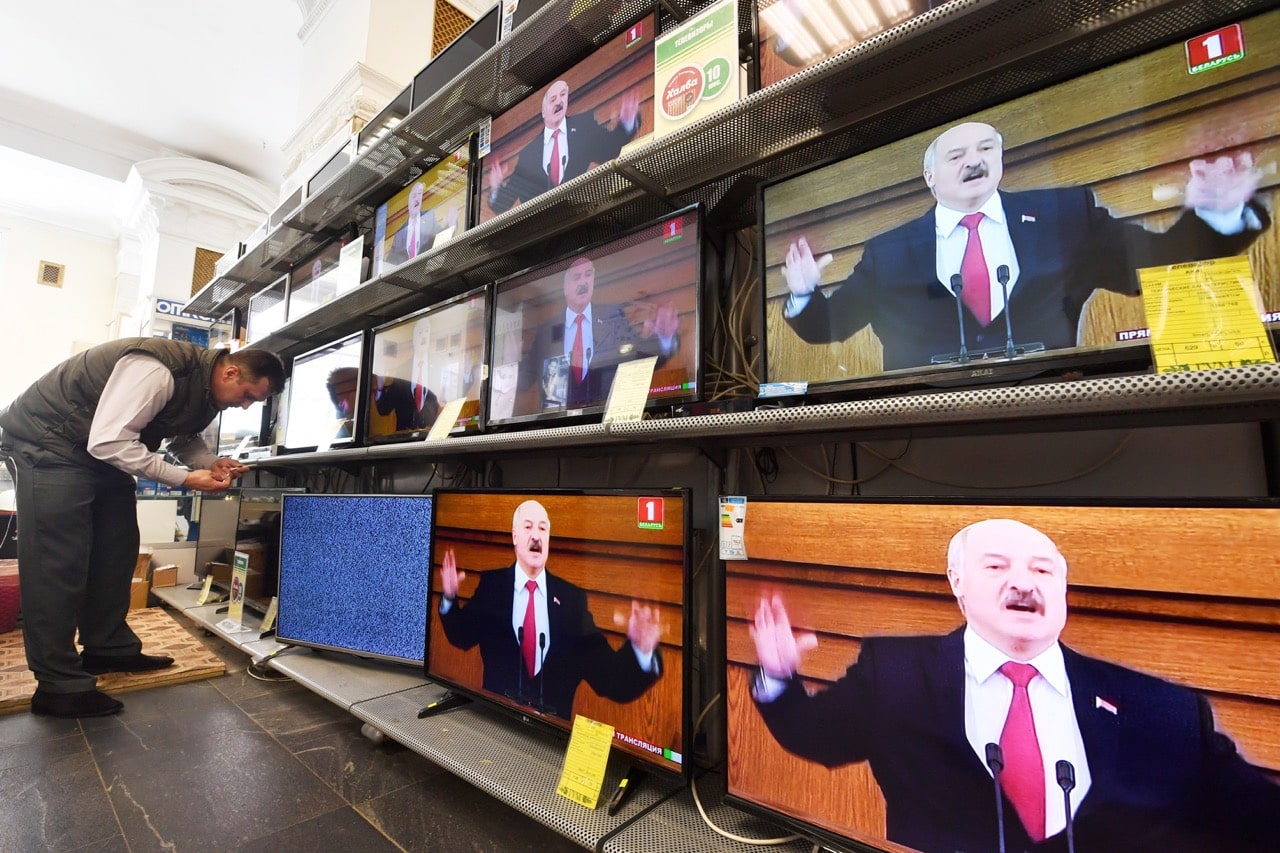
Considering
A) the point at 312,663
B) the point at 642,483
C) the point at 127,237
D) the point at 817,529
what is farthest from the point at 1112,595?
the point at 127,237

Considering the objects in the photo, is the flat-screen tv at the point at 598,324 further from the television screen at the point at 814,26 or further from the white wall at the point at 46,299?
the white wall at the point at 46,299

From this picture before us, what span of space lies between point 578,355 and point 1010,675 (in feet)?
3.59

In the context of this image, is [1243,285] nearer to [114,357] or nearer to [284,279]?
[114,357]

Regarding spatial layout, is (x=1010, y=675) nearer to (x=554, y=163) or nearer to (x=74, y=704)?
(x=554, y=163)

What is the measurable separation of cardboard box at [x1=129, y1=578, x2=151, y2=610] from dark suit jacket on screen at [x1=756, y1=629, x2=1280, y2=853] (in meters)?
3.90

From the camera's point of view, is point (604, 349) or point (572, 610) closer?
A: point (572, 610)

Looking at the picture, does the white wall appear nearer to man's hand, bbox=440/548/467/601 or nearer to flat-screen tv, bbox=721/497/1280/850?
man's hand, bbox=440/548/467/601

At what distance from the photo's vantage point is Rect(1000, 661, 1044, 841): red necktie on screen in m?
0.70

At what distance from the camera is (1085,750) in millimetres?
686

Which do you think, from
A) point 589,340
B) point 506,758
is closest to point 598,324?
point 589,340

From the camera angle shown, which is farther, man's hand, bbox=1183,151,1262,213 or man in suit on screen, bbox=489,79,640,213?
man in suit on screen, bbox=489,79,640,213

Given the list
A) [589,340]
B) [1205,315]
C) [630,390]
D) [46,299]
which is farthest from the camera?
[46,299]

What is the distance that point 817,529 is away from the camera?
0.92m

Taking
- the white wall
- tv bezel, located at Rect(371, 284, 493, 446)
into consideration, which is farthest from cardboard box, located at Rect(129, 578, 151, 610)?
the white wall
